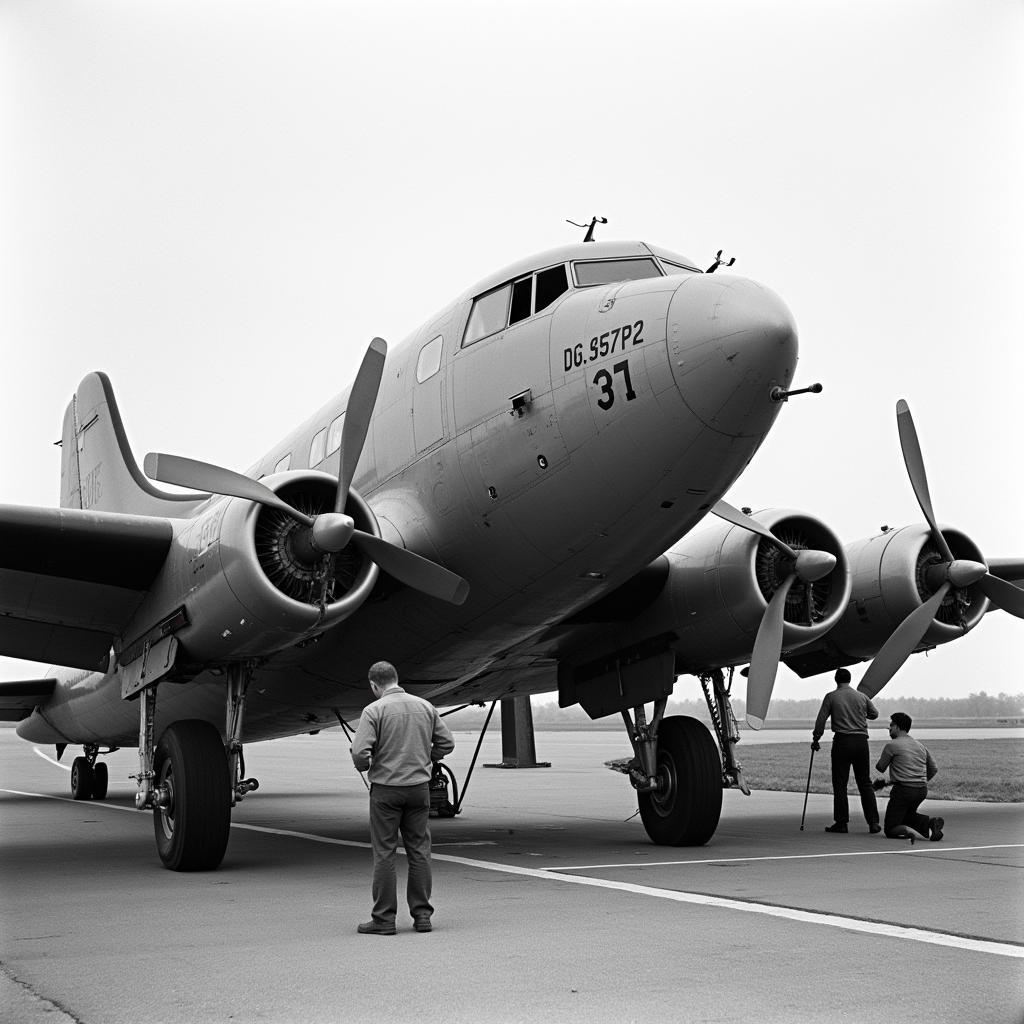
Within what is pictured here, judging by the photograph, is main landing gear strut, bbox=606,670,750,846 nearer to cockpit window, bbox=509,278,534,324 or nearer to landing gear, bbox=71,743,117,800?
cockpit window, bbox=509,278,534,324

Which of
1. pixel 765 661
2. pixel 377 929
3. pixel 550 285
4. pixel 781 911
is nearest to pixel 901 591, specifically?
pixel 765 661

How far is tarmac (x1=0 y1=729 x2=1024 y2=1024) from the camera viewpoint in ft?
16.5

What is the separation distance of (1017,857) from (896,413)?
530 cm

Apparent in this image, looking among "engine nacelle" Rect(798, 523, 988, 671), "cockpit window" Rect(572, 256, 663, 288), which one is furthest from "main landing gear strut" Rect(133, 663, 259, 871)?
"engine nacelle" Rect(798, 523, 988, 671)

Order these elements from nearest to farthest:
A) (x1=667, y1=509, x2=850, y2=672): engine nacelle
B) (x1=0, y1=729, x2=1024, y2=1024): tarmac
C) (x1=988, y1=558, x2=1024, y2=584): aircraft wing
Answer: (x1=0, y1=729, x2=1024, y2=1024): tarmac, (x1=667, y1=509, x2=850, y2=672): engine nacelle, (x1=988, y1=558, x2=1024, y2=584): aircraft wing

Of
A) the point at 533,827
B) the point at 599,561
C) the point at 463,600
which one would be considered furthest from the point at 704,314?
the point at 533,827

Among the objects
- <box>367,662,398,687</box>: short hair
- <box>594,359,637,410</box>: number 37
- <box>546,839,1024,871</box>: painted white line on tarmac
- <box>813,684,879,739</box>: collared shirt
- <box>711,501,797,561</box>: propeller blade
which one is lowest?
<box>546,839,1024,871</box>: painted white line on tarmac

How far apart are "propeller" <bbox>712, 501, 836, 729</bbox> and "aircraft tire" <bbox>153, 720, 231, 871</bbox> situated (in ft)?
16.7

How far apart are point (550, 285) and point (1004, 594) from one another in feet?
23.7

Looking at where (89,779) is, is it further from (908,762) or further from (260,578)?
(908,762)

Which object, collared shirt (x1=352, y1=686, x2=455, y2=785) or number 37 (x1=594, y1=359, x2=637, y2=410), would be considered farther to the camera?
number 37 (x1=594, y1=359, x2=637, y2=410)

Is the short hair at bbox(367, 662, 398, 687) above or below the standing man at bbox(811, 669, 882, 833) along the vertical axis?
above

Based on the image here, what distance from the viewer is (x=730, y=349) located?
A: 27.8ft

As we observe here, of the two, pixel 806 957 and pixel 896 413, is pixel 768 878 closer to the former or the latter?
pixel 806 957
